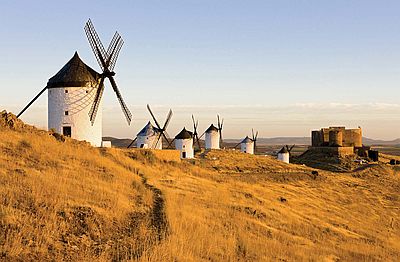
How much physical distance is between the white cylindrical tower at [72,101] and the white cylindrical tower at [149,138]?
16.9m

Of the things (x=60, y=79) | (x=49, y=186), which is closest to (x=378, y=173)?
(x=60, y=79)

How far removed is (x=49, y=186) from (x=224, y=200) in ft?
26.0

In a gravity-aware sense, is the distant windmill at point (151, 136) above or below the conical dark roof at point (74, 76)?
below

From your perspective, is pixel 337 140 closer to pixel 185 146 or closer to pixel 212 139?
pixel 212 139

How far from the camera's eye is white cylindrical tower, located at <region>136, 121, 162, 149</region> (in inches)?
1750

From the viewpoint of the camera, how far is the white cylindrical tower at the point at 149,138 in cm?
4444

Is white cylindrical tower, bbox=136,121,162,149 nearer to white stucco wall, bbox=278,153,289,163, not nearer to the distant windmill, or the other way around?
the distant windmill

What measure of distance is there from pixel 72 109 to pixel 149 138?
18.0m

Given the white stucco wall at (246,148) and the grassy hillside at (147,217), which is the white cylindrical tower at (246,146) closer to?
the white stucco wall at (246,148)

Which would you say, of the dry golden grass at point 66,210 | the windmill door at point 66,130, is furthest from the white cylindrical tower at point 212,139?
the dry golden grass at point 66,210

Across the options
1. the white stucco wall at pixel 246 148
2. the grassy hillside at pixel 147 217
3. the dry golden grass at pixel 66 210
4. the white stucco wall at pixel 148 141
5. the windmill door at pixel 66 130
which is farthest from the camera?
the white stucco wall at pixel 246 148

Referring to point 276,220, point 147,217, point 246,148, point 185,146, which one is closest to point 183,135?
point 185,146

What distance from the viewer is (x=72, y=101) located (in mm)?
26844

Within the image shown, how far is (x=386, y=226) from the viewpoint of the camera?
72.2ft
